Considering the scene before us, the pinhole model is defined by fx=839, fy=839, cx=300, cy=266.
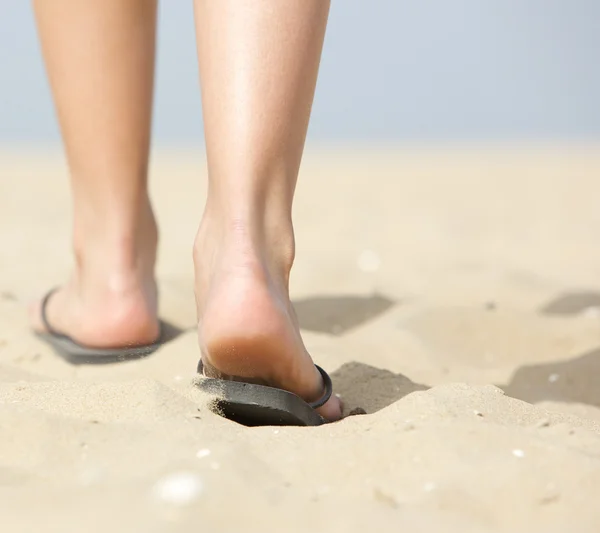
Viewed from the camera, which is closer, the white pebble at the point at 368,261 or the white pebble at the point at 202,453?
the white pebble at the point at 202,453

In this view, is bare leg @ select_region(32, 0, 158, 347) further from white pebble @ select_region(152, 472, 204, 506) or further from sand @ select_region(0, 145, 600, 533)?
white pebble @ select_region(152, 472, 204, 506)

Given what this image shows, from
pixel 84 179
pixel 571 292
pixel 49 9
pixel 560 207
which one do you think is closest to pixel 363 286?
pixel 571 292

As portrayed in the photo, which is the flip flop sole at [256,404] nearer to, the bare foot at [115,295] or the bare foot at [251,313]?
the bare foot at [251,313]

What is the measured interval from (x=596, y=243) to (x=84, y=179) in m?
2.85

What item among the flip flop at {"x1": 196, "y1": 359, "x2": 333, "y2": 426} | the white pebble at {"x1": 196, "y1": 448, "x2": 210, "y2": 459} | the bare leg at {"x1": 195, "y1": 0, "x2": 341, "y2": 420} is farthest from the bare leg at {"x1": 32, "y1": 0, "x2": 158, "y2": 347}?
the white pebble at {"x1": 196, "y1": 448, "x2": 210, "y2": 459}

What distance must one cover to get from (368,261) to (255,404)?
6.82 ft

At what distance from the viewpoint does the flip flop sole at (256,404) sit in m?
1.01

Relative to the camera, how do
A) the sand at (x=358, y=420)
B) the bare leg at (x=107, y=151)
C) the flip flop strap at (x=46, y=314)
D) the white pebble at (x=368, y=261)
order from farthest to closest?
the white pebble at (x=368, y=261), the flip flop strap at (x=46, y=314), the bare leg at (x=107, y=151), the sand at (x=358, y=420)

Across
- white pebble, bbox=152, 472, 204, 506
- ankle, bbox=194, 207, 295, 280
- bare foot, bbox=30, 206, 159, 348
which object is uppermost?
ankle, bbox=194, 207, 295, 280

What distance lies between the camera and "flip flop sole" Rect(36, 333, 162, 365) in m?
1.43

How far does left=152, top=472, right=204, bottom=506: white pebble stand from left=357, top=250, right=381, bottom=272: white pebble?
2054mm

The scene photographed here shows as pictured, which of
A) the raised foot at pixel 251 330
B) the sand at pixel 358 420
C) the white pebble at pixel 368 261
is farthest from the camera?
the white pebble at pixel 368 261

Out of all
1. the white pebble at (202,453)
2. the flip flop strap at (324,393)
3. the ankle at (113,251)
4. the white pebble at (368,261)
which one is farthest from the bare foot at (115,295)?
the white pebble at (368,261)

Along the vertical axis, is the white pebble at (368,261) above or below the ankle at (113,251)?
below
